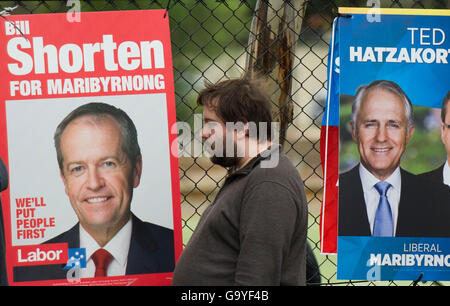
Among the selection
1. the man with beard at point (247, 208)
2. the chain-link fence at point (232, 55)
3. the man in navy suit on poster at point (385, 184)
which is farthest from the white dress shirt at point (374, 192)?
the man with beard at point (247, 208)

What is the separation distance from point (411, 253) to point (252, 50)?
1352 millimetres

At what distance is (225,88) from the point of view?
244 cm

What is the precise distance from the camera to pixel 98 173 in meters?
2.87

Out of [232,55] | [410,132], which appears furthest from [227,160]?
[232,55]

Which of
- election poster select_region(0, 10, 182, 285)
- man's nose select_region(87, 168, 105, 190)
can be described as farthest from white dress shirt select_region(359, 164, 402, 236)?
man's nose select_region(87, 168, 105, 190)

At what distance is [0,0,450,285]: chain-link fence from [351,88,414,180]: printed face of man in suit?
0.35m

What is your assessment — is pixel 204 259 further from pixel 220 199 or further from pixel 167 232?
pixel 167 232

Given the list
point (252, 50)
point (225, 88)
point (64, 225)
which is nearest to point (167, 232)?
point (64, 225)

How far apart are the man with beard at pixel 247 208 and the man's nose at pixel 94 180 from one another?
67cm

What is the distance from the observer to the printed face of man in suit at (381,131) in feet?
10.0

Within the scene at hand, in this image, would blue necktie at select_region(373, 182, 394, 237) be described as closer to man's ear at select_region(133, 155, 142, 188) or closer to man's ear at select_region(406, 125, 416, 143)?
man's ear at select_region(406, 125, 416, 143)

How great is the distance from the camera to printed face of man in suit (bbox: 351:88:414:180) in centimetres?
306

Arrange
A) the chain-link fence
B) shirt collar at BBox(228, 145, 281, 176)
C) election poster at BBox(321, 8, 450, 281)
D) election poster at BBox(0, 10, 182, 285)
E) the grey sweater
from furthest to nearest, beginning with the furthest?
the chain-link fence → election poster at BBox(321, 8, 450, 281) → election poster at BBox(0, 10, 182, 285) → shirt collar at BBox(228, 145, 281, 176) → the grey sweater

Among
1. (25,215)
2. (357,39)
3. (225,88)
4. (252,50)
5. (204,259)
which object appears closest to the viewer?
(204,259)
